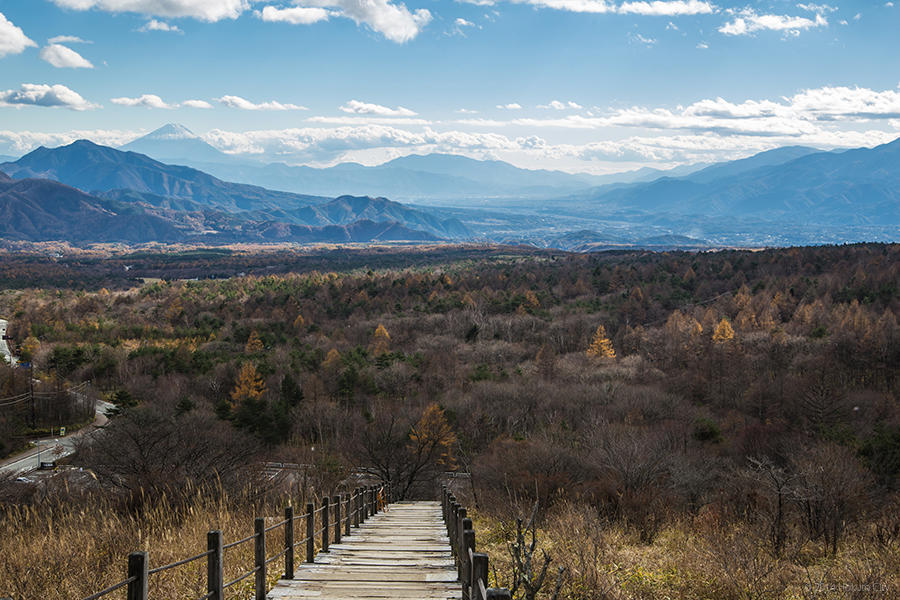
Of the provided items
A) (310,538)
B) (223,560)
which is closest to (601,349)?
(310,538)

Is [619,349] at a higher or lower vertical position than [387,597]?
lower

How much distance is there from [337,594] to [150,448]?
21.4m

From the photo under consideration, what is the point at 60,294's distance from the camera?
11119 centimetres

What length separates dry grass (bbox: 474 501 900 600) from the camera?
7.35 metres

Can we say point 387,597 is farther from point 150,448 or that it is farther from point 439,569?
point 150,448

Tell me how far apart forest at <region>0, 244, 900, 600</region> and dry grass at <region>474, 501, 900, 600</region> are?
0.05 m

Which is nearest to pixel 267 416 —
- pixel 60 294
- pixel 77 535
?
pixel 77 535

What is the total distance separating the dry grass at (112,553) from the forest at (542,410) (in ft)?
0.22

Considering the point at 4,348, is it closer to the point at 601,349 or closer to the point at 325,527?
the point at 601,349

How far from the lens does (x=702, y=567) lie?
8.05m

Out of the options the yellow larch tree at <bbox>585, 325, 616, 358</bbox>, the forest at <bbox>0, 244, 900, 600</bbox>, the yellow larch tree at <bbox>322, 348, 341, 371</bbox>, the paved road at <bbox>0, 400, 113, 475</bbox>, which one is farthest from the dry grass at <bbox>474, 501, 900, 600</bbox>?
the yellow larch tree at <bbox>585, 325, 616, 358</bbox>

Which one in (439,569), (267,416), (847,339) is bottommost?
(267,416)

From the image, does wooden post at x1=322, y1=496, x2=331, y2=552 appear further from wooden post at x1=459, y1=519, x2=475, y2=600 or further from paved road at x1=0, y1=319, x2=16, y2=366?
paved road at x1=0, y1=319, x2=16, y2=366

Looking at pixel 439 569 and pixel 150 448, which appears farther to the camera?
pixel 150 448
